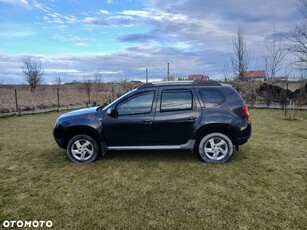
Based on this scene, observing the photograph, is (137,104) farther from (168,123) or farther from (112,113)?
(168,123)

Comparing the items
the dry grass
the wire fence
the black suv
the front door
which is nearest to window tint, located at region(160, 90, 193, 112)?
the black suv

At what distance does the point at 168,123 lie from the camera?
5297 mm

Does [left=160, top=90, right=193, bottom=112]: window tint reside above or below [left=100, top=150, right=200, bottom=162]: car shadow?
above

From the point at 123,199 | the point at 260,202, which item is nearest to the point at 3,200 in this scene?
the point at 123,199

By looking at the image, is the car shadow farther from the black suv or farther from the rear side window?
the rear side window

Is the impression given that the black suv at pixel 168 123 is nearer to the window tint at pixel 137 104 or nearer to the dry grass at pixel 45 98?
the window tint at pixel 137 104

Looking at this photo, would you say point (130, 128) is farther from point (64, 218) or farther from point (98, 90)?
point (98, 90)

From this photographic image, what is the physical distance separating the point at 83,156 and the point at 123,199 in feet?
6.80

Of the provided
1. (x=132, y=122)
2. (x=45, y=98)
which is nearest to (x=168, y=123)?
(x=132, y=122)

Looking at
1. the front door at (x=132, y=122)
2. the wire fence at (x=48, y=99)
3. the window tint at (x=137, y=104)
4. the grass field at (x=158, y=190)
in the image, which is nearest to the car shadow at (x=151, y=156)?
the grass field at (x=158, y=190)

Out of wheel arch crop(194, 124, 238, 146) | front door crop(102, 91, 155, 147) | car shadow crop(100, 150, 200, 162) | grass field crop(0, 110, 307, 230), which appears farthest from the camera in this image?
car shadow crop(100, 150, 200, 162)

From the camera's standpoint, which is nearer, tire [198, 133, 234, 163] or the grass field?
the grass field

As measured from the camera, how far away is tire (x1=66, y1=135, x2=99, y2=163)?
555 cm

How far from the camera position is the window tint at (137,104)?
5.45 meters
